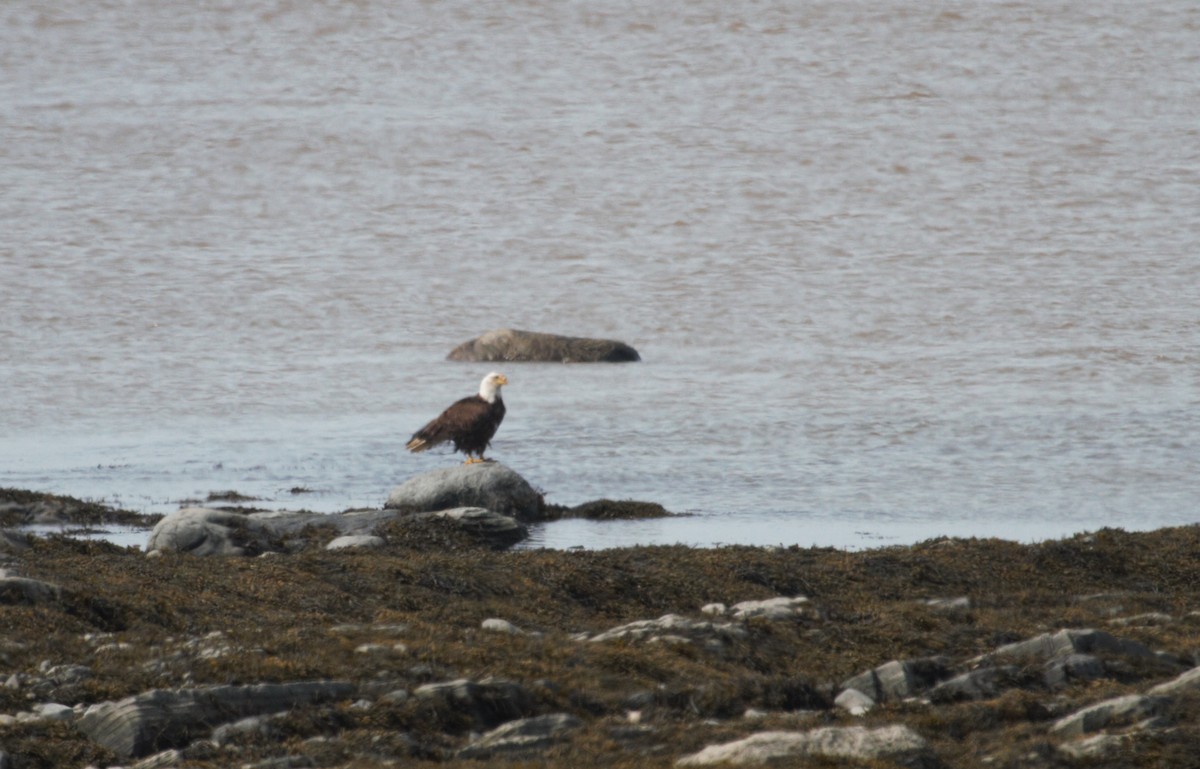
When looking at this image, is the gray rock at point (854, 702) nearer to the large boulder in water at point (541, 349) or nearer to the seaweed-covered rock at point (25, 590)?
A: the seaweed-covered rock at point (25, 590)

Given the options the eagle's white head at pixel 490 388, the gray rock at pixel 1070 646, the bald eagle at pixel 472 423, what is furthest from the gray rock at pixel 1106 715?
the eagle's white head at pixel 490 388

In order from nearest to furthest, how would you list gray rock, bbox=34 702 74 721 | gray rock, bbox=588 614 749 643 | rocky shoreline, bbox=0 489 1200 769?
rocky shoreline, bbox=0 489 1200 769 < gray rock, bbox=34 702 74 721 < gray rock, bbox=588 614 749 643

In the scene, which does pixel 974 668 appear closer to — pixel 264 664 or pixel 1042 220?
pixel 264 664

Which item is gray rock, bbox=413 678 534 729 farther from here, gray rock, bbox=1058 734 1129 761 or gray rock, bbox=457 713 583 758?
gray rock, bbox=1058 734 1129 761

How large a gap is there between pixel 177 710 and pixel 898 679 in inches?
124

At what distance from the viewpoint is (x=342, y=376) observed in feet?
80.6

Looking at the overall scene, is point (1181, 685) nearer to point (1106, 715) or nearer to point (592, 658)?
point (1106, 715)

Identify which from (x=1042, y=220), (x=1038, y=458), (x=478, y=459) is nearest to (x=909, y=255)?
(x=1042, y=220)

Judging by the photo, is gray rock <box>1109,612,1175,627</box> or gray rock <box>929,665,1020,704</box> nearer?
gray rock <box>929,665,1020,704</box>

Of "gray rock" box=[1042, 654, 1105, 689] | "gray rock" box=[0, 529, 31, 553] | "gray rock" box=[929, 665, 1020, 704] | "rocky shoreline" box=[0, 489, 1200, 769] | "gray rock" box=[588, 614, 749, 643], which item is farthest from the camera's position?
"gray rock" box=[0, 529, 31, 553]

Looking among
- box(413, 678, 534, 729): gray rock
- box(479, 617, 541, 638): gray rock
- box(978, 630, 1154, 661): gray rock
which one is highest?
box(413, 678, 534, 729): gray rock

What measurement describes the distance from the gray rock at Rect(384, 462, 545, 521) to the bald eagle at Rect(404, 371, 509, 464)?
173cm

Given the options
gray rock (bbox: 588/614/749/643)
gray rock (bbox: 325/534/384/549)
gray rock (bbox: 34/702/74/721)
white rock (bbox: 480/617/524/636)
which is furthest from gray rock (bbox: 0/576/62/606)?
gray rock (bbox: 325/534/384/549)

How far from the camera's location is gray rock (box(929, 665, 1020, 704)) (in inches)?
306
